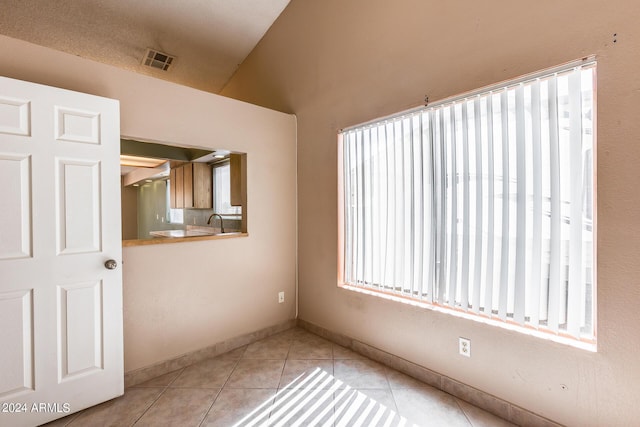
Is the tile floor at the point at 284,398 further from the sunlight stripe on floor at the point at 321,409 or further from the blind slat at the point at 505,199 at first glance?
the blind slat at the point at 505,199

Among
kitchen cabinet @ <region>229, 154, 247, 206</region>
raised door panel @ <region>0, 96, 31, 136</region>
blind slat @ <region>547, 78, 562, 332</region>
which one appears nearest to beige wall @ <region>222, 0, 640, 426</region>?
blind slat @ <region>547, 78, 562, 332</region>

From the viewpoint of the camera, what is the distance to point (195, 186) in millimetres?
4488

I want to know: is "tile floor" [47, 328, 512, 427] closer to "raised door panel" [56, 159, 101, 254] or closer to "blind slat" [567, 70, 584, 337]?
"blind slat" [567, 70, 584, 337]

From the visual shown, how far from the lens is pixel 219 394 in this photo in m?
2.07

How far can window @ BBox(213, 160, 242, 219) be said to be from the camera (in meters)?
4.43

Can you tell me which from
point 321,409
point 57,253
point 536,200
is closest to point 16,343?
point 57,253

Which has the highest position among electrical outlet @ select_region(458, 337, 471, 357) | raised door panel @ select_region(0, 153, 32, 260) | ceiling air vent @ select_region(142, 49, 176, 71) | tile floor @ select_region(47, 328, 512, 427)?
ceiling air vent @ select_region(142, 49, 176, 71)

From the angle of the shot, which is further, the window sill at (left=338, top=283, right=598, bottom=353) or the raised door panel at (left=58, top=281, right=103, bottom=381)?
the raised door panel at (left=58, top=281, right=103, bottom=381)

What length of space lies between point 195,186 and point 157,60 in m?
1.76

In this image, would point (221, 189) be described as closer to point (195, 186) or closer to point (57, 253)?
point (195, 186)

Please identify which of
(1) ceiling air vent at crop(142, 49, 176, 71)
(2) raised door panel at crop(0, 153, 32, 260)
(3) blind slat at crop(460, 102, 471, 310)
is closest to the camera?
(2) raised door panel at crop(0, 153, 32, 260)

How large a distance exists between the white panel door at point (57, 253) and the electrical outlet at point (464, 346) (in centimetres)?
240

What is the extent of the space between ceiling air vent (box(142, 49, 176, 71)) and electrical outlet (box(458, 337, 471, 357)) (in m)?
4.24

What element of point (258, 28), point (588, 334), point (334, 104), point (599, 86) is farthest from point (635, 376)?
point (258, 28)
